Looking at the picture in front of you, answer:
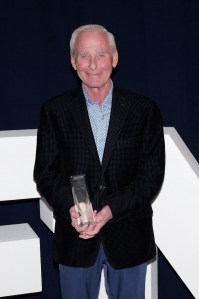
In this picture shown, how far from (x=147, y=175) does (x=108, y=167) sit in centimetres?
13

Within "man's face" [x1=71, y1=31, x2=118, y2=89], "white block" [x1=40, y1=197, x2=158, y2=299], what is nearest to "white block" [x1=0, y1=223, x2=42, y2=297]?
"white block" [x1=40, y1=197, x2=158, y2=299]

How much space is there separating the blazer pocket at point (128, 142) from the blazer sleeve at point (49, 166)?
21 centimetres

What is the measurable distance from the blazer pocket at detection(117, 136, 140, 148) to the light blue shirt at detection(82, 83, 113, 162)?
0.06 m

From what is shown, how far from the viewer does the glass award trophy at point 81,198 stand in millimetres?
1781

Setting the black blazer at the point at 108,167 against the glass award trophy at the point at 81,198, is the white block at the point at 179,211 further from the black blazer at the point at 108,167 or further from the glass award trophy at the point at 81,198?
the glass award trophy at the point at 81,198

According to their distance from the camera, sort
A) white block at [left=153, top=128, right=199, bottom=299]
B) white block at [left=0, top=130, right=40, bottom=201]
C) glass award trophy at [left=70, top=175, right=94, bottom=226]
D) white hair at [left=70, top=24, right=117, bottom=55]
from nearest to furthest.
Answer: glass award trophy at [left=70, top=175, right=94, bottom=226] < white hair at [left=70, top=24, right=117, bottom=55] < white block at [left=0, top=130, right=40, bottom=201] < white block at [left=153, top=128, right=199, bottom=299]

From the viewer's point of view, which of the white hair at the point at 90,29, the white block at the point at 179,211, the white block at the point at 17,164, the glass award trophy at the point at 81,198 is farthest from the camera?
the white block at the point at 179,211

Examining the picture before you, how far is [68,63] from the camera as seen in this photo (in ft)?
8.26

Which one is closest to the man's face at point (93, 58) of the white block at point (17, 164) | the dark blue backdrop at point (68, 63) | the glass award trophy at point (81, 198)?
the glass award trophy at point (81, 198)

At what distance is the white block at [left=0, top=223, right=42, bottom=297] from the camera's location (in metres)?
2.34

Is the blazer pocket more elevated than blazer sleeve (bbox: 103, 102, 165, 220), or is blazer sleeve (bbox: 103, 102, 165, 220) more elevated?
the blazer pocket

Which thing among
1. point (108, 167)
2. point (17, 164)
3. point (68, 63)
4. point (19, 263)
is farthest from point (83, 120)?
point (19, 263)

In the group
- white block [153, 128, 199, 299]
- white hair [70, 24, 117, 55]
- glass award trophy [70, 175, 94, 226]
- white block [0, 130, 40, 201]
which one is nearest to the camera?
glass award trophy [70, 175, 94, 226]

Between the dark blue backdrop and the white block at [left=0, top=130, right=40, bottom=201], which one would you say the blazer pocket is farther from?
the dark blue backdrop
